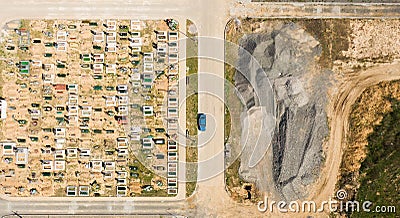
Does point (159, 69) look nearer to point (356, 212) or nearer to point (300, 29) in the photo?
point (300, 29)

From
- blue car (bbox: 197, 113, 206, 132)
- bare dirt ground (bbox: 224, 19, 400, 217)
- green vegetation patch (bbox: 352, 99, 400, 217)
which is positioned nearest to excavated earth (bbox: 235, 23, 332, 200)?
bare dirt ground (bbox: 224, 19, 400, 217)

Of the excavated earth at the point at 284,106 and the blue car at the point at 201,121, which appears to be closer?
the excavated earth at the point at 284,106

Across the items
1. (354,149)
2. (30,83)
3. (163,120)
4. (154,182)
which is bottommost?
(154,182)

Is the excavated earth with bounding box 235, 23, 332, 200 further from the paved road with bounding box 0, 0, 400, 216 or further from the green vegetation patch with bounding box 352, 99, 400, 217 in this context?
the green vegetation patch with bounding box 352, 99, 400, 217

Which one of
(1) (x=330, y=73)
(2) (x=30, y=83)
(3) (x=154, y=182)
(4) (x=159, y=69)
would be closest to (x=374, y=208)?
(1) (x=330, y=73)

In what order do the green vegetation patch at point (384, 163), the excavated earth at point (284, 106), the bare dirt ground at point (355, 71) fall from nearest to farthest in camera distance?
the excavated earth at point (284, 106) → the green vegetation patch at point (384, 163) → the bare dirt ground at point (355, 71)

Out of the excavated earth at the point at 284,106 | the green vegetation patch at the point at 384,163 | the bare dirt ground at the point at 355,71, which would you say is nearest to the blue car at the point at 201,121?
the excavated earth at the point at 284,106

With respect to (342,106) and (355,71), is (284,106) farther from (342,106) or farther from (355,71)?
(355,71)

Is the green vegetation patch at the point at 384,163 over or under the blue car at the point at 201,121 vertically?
under

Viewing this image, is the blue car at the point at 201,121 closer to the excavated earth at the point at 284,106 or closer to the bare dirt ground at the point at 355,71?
the excavated earth at the point at 284,106
